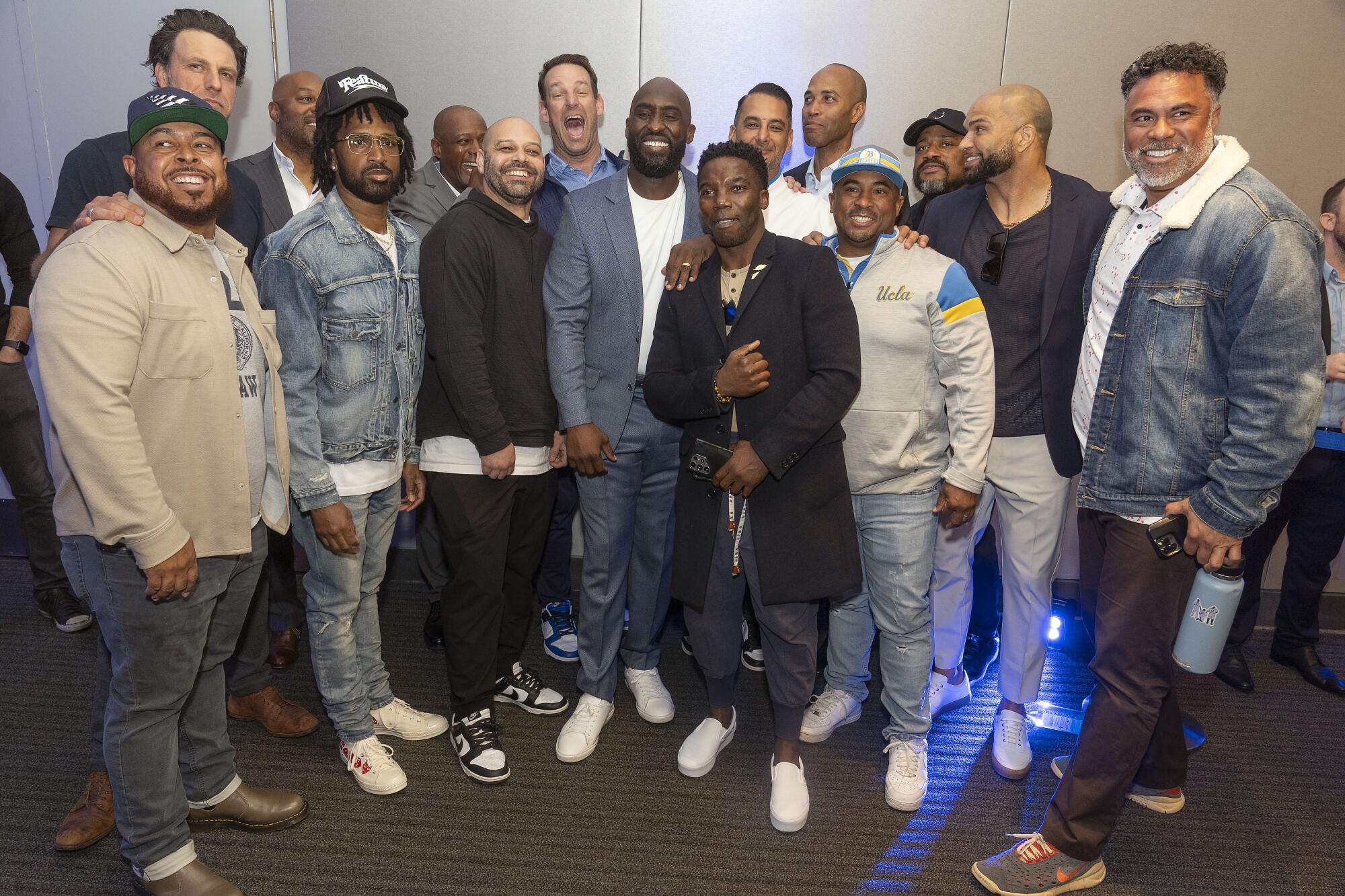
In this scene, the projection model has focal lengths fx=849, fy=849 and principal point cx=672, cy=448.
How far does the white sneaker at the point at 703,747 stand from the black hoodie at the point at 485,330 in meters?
1.05

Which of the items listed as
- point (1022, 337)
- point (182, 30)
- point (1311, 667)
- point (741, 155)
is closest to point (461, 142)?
point (182, 30)

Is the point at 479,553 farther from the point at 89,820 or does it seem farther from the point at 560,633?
→ the point at 89,820

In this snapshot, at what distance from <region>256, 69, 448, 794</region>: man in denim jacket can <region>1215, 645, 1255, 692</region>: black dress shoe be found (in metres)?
3.10

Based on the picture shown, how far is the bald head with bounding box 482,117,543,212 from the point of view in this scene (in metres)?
2.51

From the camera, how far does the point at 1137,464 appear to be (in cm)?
207

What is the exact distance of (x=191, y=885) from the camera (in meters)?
2.03

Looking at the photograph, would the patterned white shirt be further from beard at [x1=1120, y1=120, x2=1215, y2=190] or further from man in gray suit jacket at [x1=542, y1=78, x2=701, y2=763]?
man in gray suit jacket at [x1=542, y1=78, x2=701, y2=763]

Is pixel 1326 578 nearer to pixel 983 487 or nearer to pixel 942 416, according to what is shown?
pixel 983 487

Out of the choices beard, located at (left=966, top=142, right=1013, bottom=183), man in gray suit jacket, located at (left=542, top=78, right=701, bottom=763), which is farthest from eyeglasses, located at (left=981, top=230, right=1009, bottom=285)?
man in gray suit jacket, located at (left=542, top=78, right=701, bottom=763)

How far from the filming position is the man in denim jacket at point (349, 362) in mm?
2250

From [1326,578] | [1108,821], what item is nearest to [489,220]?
[1108,821]

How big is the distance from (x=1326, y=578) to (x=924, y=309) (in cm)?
234

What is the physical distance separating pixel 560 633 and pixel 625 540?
87 centimetres

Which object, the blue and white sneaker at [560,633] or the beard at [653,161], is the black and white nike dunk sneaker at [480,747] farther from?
the beard at [653,161]
